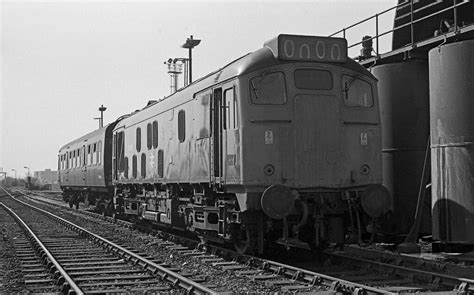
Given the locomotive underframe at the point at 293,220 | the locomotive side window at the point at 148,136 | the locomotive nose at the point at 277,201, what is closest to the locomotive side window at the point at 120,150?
the locomotive side window at the point at 148,136

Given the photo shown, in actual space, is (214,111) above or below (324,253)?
above

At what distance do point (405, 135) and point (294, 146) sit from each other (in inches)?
154

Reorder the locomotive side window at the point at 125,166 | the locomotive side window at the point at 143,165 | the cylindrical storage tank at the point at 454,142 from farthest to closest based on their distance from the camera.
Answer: the locomotive side window at the point at 125,166 < the locomotive side window at the point at 143,165 < the cylindrical storage tank at the point at 454,142

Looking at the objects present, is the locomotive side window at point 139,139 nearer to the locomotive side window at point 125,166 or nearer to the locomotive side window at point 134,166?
the locomotive side window at point 134,166

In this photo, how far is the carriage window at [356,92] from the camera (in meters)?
10.6

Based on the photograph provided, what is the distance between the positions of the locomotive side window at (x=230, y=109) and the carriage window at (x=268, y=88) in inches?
15.7

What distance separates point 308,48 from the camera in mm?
10398

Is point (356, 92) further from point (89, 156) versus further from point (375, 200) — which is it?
point (89, 156)

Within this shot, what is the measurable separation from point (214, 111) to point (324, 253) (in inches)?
127

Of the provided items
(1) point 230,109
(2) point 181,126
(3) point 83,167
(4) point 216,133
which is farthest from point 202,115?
(3) point 83,167

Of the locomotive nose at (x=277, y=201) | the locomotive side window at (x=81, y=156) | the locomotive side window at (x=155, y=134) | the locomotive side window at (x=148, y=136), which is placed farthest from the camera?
the locomotive side window at (x=81, y=156)

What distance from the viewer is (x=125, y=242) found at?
1473 cm

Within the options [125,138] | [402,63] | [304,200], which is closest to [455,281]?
[304,200]

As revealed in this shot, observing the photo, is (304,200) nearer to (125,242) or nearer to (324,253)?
(324,253)
